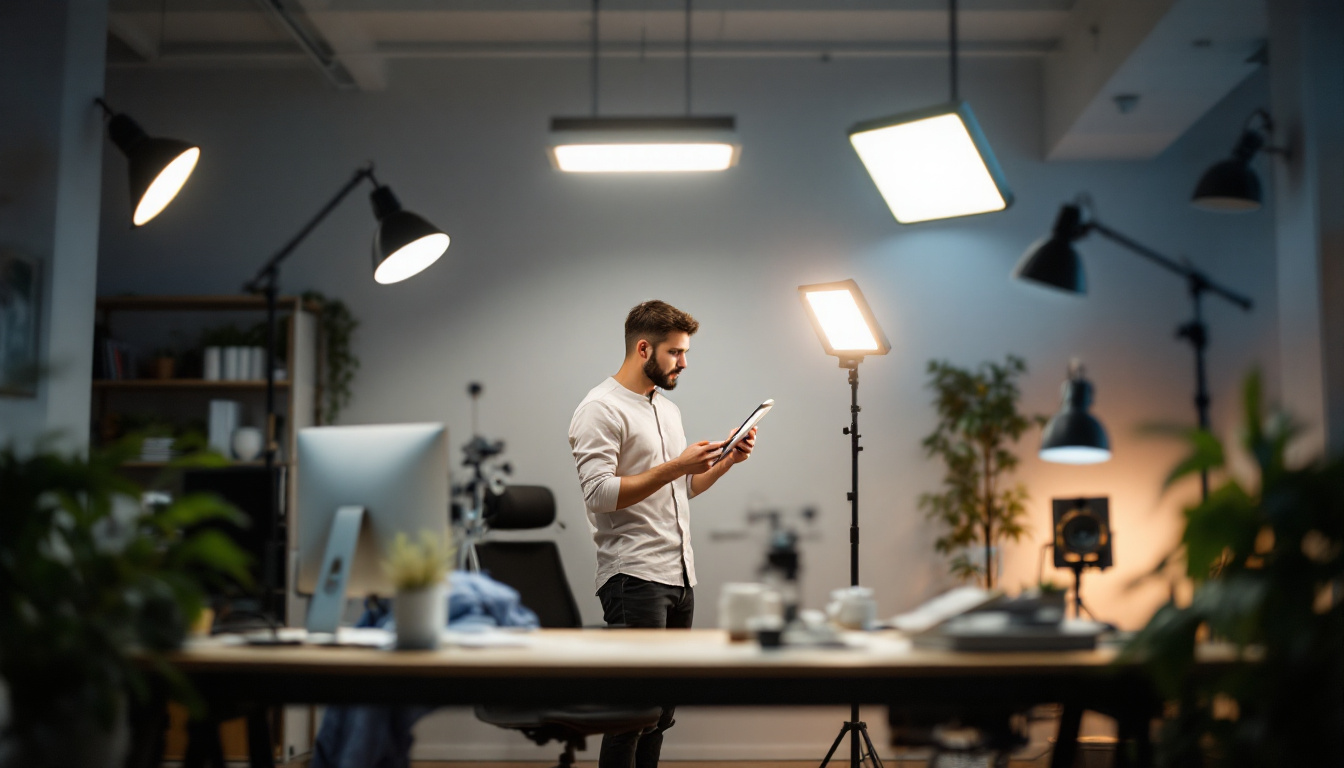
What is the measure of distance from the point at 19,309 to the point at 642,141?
73.8 inches

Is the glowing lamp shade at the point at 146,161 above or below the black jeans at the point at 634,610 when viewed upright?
above

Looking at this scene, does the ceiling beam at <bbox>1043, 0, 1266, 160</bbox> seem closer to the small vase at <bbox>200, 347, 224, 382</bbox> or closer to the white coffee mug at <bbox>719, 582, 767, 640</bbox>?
the white coffee mug at <bbox>719, 582, 767, 640</bbox>

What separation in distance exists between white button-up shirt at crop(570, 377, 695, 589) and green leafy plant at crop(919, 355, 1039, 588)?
1.71 metres

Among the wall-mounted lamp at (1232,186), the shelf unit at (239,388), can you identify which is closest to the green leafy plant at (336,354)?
the shelf unit at (239,388)

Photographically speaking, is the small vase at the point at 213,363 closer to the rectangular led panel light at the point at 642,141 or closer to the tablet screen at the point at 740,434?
the rectangular led panel light at the point at 642,141

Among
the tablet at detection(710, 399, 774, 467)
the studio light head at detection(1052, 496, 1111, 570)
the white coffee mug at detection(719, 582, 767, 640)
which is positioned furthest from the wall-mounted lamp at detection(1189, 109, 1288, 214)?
the white coffee mug at detection(719, 582, 767, 640)

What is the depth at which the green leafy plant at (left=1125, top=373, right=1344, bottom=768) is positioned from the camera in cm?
158

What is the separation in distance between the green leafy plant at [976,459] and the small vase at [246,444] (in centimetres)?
292

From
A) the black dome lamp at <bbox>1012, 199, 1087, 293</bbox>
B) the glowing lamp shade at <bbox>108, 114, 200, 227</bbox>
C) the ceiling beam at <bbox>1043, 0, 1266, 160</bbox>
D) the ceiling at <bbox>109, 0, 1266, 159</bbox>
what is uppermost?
the ceiling at <bbox>109, 0, 1266, 159</bbox>

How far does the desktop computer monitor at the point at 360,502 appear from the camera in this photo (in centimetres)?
214

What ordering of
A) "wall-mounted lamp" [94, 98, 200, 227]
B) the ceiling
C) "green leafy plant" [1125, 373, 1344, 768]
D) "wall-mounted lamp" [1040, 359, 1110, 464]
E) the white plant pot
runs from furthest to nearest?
1. the ceiling
2. "wall-mounted lamp" [1040, 359, 1110, 464]
3. "wall-mounted lamp" [94, 98, 200, 227]
4. the white plant pot
5. "green leafy plant" [1125, 373, 1344, 768]

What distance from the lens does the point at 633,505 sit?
312cm

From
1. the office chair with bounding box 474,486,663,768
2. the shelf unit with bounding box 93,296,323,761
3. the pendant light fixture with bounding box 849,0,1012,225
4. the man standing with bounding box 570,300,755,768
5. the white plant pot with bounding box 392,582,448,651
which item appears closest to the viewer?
the white plant pot with bounding box 392,582,448,651

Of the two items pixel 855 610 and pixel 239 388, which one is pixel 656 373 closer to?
pixel 855 610
